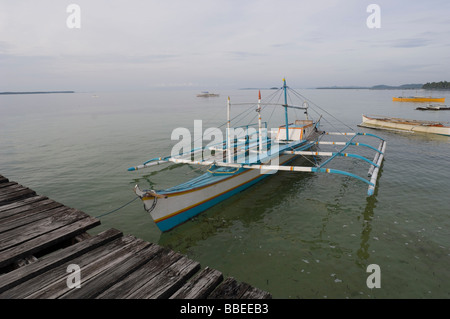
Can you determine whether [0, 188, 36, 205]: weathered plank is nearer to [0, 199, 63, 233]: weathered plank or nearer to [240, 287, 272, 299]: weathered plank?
[0, 199, 63, 233]: weathered plank

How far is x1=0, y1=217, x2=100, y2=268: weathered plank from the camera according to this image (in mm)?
4812

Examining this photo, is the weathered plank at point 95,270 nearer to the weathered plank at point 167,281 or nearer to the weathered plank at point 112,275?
the weathered plank at point 112,275

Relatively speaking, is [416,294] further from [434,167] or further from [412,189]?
[434,167]

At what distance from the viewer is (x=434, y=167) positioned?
765 inches

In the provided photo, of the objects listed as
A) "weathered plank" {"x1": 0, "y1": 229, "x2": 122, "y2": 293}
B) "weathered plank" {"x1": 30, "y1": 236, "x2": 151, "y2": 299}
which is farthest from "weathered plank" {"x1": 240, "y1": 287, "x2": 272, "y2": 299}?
"weathered plank" {"x1": 0, "y1": 229, "x2": 122, "y2": 293}

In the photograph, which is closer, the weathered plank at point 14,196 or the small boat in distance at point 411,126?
the weathered plank at point 14,196

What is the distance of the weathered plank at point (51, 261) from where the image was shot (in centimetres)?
417

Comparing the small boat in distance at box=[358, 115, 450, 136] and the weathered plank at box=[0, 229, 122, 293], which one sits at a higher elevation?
the small boat in distance at box=[358, 115, 450, 136]

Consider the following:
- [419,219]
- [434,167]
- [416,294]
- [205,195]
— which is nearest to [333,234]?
[416,294]

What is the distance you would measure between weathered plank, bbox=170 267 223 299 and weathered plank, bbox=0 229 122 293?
2.39 metres

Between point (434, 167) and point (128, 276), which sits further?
point (434, 167)

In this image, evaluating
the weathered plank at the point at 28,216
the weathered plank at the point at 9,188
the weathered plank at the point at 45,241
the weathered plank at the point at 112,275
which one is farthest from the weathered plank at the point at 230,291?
the weathered plank at the point at 9,188

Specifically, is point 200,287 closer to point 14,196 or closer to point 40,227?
point 40,227
